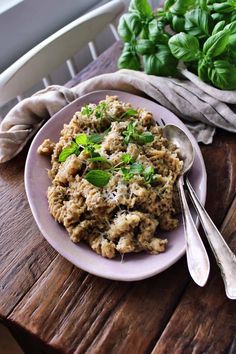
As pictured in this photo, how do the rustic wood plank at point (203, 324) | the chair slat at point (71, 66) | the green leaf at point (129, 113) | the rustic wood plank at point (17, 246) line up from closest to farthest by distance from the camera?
the rustic wood plank at point (203, 324) → the rustic wood plank at point (17, 246) → the green leaf at point (129, 113) → the chair slat at point (71, 66)

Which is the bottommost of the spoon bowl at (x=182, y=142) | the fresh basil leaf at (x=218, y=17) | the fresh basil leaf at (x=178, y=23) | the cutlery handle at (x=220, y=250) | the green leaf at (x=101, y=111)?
the cutlery handle at (x=220, y=250)

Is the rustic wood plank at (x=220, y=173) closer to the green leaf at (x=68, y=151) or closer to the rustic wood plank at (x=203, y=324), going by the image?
the rustic wood plank at (x=203, y=324)

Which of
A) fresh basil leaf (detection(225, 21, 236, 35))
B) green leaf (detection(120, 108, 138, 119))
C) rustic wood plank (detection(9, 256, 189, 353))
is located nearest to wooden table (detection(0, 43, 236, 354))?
rustic wood plank (detection(9, 256, 189, 353))

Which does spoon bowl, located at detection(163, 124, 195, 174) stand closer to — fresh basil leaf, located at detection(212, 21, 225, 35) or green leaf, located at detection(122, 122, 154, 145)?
green leaf, located at detection(122, 122, 154, 145)

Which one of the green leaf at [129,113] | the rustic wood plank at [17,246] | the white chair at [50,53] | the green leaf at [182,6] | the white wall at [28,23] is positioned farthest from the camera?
the white wall at [28,23]

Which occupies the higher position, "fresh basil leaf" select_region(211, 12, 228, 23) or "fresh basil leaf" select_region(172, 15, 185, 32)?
"fresh basil leaf" select_region(172, 15, 185, 32)

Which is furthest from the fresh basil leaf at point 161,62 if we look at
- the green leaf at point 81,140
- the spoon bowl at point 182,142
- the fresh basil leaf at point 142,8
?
the green leaf at point 81,140

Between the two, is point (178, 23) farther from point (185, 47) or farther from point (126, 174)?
point (126, 174)
